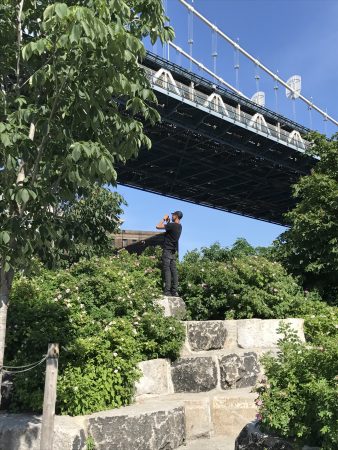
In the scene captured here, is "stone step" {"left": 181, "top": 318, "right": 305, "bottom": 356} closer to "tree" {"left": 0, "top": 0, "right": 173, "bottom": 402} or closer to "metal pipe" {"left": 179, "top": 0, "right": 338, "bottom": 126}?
"tree" {"left": 0, "top": 0, "right": 173, "bottom": 402}

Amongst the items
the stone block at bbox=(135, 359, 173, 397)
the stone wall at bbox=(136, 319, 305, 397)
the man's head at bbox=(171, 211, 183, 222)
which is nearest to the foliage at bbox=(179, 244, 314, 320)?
the stone wall at bbox=(136, 319, 305, 397)

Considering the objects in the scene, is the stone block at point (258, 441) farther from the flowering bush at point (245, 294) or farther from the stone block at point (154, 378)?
the flowering bush at point (245, 294)

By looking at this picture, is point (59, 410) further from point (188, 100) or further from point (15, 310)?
point (188, 100)

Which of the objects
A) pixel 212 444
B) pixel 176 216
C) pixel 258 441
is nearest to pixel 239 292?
pixel 176 216

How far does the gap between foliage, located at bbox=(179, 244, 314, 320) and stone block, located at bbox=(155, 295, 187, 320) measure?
0.31 m

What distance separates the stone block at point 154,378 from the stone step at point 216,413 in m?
0.15

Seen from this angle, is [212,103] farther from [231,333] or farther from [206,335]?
[206,335]

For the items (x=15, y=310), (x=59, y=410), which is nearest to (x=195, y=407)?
(x=59, y=410)

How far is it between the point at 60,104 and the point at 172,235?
19.8ft

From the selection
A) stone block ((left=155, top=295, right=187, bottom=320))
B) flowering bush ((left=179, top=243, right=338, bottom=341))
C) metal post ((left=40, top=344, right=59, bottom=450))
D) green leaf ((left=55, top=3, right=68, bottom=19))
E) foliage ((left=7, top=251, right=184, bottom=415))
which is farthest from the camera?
flowering bush ((left=179, top=243, right=338, bottom=341))

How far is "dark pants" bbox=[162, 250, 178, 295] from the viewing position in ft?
30.3

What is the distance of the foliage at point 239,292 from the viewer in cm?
865

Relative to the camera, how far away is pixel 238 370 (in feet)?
23.6

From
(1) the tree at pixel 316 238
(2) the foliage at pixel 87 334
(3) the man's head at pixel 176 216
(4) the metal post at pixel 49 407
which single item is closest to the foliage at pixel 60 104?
(4) the metal post at pixel 49 407
